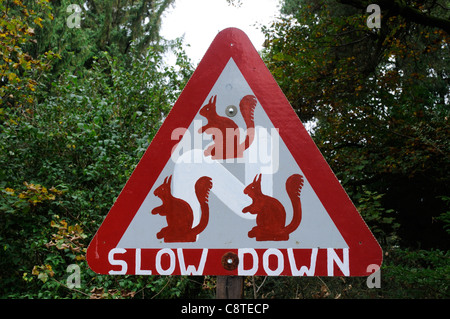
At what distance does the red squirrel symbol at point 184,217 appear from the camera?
1336 mm

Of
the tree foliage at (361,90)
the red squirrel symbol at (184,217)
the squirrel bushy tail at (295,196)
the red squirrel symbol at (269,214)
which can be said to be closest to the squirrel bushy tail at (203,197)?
the red squirrel symbol at (184,217)

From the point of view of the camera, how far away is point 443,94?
12164mm

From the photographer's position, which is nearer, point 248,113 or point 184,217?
point 184,217

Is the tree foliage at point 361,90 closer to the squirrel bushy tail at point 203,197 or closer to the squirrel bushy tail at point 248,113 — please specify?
the squirrel bushy tail at point 248,113

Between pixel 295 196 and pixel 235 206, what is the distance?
0.21 meters

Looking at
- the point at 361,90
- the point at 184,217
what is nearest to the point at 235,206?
the point at 184,217

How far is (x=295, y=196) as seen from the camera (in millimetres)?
1354

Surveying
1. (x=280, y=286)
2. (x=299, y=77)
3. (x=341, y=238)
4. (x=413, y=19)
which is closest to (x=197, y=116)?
(x=341, y=238)

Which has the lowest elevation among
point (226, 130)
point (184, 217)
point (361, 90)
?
point (184, 217)

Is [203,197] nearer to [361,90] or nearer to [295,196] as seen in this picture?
[295,196]

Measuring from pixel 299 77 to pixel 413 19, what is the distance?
234cm

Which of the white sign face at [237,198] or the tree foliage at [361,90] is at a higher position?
the tree foliage at [361,90]

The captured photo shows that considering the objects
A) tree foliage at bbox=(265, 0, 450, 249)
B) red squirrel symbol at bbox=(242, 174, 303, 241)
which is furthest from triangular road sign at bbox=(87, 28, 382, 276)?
tree foliage at bbox=(265, 0, 450, 249)
